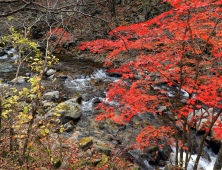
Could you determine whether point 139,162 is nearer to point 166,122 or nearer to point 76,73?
point 166,122

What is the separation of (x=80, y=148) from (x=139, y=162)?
2.43 meters

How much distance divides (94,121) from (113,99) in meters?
1.81

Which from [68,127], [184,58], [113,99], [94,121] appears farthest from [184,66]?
[68,127]

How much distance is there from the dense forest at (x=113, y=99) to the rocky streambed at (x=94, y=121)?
0.05m

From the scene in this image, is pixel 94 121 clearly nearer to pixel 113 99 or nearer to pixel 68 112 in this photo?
pixel 68 112

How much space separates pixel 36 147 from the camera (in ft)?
15.2

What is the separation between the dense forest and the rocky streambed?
0.15 feet

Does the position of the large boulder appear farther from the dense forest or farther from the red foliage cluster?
the red foliage cluster

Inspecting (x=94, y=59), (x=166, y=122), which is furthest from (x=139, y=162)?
(x=94, y=59)

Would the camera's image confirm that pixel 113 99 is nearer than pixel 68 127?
No

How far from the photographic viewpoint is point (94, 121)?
24.6 ft

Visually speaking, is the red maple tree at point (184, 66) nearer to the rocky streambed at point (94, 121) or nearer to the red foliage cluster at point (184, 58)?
the red foliage cluster at point (184, 58)

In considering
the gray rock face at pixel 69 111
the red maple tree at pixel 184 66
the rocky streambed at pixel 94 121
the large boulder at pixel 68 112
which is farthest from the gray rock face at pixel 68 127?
the red maple tree at pixel 184 66

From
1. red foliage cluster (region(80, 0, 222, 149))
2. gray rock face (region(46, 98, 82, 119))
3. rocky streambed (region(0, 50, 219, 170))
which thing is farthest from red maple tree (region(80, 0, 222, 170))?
gray rock face (region(46, 98, 82, 119))
